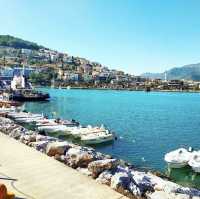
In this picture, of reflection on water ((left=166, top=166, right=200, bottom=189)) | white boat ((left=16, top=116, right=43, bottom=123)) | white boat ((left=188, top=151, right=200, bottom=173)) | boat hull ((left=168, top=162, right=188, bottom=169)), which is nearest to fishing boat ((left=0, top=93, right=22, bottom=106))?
white boat ((left=16, top=116, right=43, bottom=123))

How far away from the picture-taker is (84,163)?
17.2m

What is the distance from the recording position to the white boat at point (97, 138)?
39344 millimetres

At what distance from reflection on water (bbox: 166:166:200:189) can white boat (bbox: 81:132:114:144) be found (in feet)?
34.5

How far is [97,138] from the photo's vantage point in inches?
1559

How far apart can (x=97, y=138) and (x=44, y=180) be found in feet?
83.6

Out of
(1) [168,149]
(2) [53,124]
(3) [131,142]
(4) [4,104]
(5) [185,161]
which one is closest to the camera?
(5) [185,161]

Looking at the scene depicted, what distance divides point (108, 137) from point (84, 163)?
23.2 meters

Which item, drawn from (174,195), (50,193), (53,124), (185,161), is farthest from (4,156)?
(53,124)

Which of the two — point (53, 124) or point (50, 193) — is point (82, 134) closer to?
point (53, 124)

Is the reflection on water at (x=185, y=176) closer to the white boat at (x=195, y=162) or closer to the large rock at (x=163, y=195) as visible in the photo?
the white boat at (x=195, y=162)

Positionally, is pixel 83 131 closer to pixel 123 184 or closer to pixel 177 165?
pixel 177 165

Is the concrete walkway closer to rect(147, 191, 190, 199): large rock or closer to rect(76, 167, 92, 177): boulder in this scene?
rect(76, 167, 92, 177): boulder

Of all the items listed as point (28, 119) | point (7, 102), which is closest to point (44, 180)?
point (28, 119)

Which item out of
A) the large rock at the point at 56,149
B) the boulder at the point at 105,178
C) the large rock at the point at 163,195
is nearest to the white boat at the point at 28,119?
the large rock at the point at 56,149
